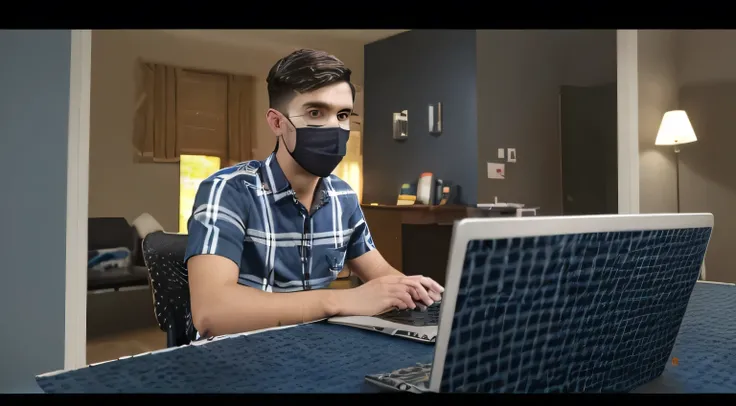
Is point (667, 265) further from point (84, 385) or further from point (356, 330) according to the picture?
point (84, 385)

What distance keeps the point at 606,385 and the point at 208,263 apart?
0.82 meters

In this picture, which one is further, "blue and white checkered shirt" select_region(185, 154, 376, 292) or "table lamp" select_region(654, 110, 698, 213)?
"table lamp" select_region(654, 110, 698, 213)

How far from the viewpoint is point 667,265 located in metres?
0.59

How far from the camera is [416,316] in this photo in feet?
3.07

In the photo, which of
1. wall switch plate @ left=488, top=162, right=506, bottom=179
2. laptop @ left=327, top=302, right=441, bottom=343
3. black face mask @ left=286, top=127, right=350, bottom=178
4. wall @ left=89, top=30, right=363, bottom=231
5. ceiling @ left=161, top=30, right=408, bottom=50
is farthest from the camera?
wall switch plate @ left=488, top=162, right=506, bottom=179

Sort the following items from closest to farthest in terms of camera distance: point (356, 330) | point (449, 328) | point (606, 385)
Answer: point (449, 328)
point (606, 385)
point (356, 330)

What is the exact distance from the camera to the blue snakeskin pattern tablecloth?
0.60 metres

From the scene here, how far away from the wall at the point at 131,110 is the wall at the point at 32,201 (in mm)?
161

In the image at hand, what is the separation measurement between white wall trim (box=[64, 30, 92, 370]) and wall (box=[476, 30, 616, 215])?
2338mm

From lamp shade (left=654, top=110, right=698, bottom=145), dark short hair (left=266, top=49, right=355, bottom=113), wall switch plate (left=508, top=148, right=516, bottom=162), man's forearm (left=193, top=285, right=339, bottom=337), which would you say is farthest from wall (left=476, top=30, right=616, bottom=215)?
man's forearm (left=193, top=285, right=339, bottom=337)

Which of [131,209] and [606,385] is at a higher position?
[131,209]

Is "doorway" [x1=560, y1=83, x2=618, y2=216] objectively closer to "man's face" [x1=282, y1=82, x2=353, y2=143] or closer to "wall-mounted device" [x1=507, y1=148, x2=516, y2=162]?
"wall-mounted device" [x1=507, y1=148, x2=516, y2=162]
